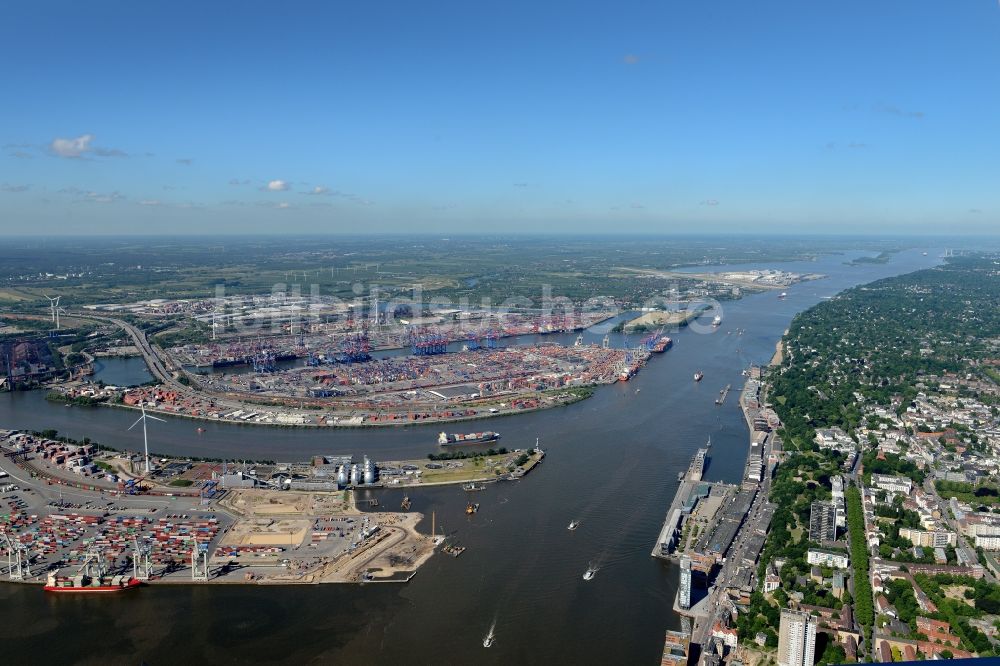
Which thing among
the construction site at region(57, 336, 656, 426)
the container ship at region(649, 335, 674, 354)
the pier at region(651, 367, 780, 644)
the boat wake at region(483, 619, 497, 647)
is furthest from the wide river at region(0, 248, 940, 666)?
the container ship at region(649, 335, 674, 354)

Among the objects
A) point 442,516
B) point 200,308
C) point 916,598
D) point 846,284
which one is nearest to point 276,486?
point 442,516

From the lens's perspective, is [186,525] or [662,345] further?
[662,345]

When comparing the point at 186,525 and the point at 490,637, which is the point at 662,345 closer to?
the point at 186,525

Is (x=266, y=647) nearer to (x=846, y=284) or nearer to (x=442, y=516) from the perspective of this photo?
(x=442, y=516)

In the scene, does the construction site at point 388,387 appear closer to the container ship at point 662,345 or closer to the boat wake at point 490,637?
the container ship at point 662,345

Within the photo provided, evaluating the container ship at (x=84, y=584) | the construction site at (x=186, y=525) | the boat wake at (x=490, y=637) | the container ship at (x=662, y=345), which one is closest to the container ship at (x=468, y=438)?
the construction site at (x=186, y=525)

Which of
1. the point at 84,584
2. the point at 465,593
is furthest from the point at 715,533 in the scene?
the point at 84,584
